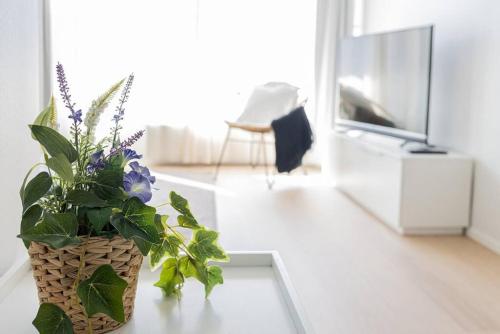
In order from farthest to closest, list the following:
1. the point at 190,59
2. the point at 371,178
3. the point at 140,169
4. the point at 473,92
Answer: the point at 190,59 < the point at 371,178 < the point at 473,92 < the point at 140,169

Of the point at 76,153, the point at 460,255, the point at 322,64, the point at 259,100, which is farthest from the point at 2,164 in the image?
the point at 322,64

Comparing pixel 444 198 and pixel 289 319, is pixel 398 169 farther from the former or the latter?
pixel 289 319

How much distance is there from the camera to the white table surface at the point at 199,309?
936 mm

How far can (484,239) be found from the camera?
3.64 metres

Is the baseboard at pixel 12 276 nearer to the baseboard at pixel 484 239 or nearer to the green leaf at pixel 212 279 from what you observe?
the green leaf at pixel 212 279

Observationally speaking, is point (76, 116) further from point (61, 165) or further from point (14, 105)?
point (14, 105)

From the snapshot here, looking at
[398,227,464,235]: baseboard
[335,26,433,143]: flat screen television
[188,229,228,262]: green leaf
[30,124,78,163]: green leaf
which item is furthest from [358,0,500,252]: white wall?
[30,124,78,163]: green leaf

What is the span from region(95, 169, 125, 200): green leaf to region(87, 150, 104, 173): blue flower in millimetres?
12

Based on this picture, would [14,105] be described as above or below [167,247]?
above

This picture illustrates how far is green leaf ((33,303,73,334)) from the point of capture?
776 mm

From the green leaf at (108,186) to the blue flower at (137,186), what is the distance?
0.05ft

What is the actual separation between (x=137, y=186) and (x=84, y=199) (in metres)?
0.08

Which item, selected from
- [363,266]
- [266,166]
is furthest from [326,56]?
[363,266]

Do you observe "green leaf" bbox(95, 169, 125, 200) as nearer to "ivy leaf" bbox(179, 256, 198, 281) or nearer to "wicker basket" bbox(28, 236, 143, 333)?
"wicker basket" bbox(28, 236, 143, 333)
